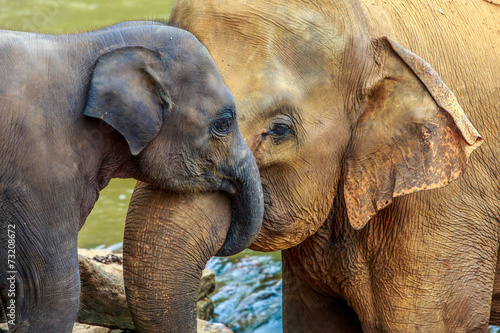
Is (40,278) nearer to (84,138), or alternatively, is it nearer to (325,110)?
(84,138)

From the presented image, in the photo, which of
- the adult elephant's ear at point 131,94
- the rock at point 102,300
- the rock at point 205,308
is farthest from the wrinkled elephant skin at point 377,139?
the rock at point 205,308

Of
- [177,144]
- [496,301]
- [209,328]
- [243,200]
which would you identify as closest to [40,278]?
[177,144]

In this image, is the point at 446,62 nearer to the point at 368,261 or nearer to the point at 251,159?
the point at 368,261

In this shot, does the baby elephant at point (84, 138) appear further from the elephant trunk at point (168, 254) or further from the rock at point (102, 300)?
the rock at point (102, 300)

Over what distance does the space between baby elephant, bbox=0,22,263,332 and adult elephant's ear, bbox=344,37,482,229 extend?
0.62 m

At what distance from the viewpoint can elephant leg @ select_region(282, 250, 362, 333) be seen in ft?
14.3

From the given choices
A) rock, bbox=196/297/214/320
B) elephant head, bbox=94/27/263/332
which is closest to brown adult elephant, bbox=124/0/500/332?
elephant head, bbox=94/27/263/332

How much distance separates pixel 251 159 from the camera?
3018mm

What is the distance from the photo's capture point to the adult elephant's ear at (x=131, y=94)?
9.14ft

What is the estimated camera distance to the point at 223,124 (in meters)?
2.93

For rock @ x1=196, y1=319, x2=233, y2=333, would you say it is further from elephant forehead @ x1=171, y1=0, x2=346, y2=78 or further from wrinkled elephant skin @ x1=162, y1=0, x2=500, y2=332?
elephant forehead @ x1=171, y1=0, x2=346, y2=78

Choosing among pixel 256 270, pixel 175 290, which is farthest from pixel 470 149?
pixel 256 270

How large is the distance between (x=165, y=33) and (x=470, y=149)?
1.32 meters

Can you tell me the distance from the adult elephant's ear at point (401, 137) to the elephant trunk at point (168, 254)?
2.35 ft
